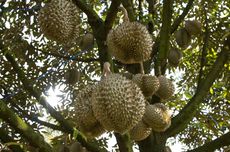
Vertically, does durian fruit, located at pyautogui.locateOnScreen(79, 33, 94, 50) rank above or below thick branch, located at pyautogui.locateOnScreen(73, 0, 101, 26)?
above

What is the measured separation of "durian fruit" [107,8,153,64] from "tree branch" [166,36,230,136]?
3.69ft

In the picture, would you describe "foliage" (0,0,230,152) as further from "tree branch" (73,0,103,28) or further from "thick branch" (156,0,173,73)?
"tree branch" (73,0,103,28)

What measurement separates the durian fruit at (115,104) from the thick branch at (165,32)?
1.36 m

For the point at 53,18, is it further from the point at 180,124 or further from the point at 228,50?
the point at 228,50

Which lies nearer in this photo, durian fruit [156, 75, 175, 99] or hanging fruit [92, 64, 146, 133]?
hanging fruit [92, 64, 146, 133]

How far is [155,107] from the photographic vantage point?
2.62 m

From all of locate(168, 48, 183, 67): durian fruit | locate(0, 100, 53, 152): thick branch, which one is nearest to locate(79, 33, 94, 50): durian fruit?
locate(168, 48, 183, 67): durian fruit

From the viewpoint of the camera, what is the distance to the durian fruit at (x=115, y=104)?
175cm

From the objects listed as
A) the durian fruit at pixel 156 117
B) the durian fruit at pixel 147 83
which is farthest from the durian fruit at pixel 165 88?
the durian fruit at pixel 147 83

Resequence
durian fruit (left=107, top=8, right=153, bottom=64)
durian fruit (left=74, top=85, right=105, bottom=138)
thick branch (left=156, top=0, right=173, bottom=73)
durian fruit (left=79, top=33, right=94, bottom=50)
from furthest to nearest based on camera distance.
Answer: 1. durian fruit (left=79, top=33, right=94, bottom=50)
2. thick branch (left=156, top=0, right=173, bottom=73)
3. durian fruit (left=107, top=8, right=153, bottom=64)
4. durian fruit (left=74, top=85, right=105, bottom=138)

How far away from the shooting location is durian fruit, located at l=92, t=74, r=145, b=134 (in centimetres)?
175

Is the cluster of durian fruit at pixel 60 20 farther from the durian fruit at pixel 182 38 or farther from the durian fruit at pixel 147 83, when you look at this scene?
the durian fruit at pixel 182 38

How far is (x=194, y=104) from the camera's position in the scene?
3.18 m

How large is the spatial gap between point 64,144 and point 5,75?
1405 millimetres
